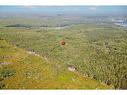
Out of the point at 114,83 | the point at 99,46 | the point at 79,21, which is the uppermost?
the point at 79,21

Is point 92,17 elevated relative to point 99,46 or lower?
elevated

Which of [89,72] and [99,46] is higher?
[99,46]

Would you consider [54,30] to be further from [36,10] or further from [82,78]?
[82,78]
